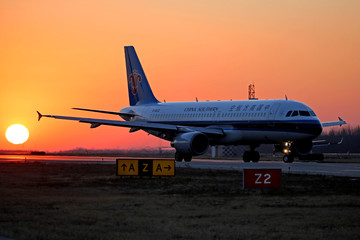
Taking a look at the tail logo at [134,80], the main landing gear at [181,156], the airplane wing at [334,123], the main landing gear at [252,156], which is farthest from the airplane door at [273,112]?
the tail logo at [134,80]

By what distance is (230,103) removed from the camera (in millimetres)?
57094

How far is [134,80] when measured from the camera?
226 feet

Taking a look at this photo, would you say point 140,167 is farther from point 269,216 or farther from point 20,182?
point 269,216

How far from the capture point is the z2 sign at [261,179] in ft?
87.9

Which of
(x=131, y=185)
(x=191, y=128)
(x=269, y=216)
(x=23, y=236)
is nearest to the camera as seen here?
(x=23, y=236)

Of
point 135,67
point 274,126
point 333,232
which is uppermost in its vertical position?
point 135,67

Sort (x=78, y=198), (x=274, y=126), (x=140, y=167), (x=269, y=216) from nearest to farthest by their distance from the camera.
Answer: (x=269, y=216) < (x=78, y=198) < (x=140, y=167) < (x=274, y=126)

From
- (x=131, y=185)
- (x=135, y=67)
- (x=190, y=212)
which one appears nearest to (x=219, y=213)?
(x=190, y=212)

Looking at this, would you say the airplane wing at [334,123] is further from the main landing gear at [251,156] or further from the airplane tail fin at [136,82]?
the airplane tail fin at [136,82]

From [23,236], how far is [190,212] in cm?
615

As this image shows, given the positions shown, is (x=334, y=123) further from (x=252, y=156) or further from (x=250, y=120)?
(x=250, y=120)

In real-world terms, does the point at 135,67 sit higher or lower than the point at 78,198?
higher

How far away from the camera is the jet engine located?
2120 inches

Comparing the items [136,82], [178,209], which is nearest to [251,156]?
[136,82]
